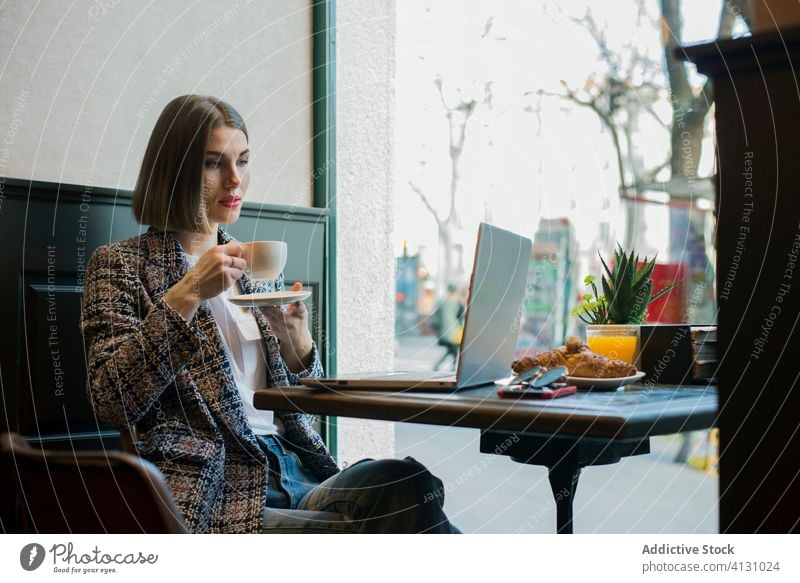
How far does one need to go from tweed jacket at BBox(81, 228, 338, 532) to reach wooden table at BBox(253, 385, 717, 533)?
0.36 ft

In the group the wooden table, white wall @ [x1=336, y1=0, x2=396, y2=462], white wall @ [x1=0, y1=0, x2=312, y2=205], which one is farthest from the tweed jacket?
A: white wall @ [x1=336, y1=0, x2=396, y2=462]

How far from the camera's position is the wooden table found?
2.95 ft

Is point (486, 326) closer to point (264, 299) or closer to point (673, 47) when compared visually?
→ point (264, 299)

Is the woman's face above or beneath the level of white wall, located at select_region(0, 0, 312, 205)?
beneath

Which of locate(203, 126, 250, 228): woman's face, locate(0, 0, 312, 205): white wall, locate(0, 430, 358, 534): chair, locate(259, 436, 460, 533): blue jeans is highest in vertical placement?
locate(0, 0, 312, 205): white wall

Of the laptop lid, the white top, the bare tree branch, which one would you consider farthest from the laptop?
the bare tree branch

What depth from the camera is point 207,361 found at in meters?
1.34

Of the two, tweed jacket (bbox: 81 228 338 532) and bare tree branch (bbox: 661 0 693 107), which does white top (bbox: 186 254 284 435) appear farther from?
bare tree branch (bbox: 661 0 693 107)

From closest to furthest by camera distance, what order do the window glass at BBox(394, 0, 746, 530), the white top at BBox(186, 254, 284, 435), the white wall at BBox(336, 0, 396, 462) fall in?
the white top at BBox(186, 254, 284, 435) → the window glass at BBox(394, 0, 746, 530) → the white wall at BBox(336, 0, 396, 462)

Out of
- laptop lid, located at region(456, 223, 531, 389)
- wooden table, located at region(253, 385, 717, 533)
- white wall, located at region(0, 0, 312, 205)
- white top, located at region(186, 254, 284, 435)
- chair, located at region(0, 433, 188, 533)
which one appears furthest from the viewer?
white wall, located at region(0, 0, 312, 205)

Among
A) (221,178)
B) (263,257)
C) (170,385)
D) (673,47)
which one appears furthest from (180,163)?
(673,47)

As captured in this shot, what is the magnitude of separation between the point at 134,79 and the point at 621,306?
110cm

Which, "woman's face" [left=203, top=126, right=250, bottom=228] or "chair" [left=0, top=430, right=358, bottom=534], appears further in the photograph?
"woman's face" [left=203, top=126, right=250, bottom=228]

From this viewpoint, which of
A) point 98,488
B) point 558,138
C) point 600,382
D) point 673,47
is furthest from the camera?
point 558,138
